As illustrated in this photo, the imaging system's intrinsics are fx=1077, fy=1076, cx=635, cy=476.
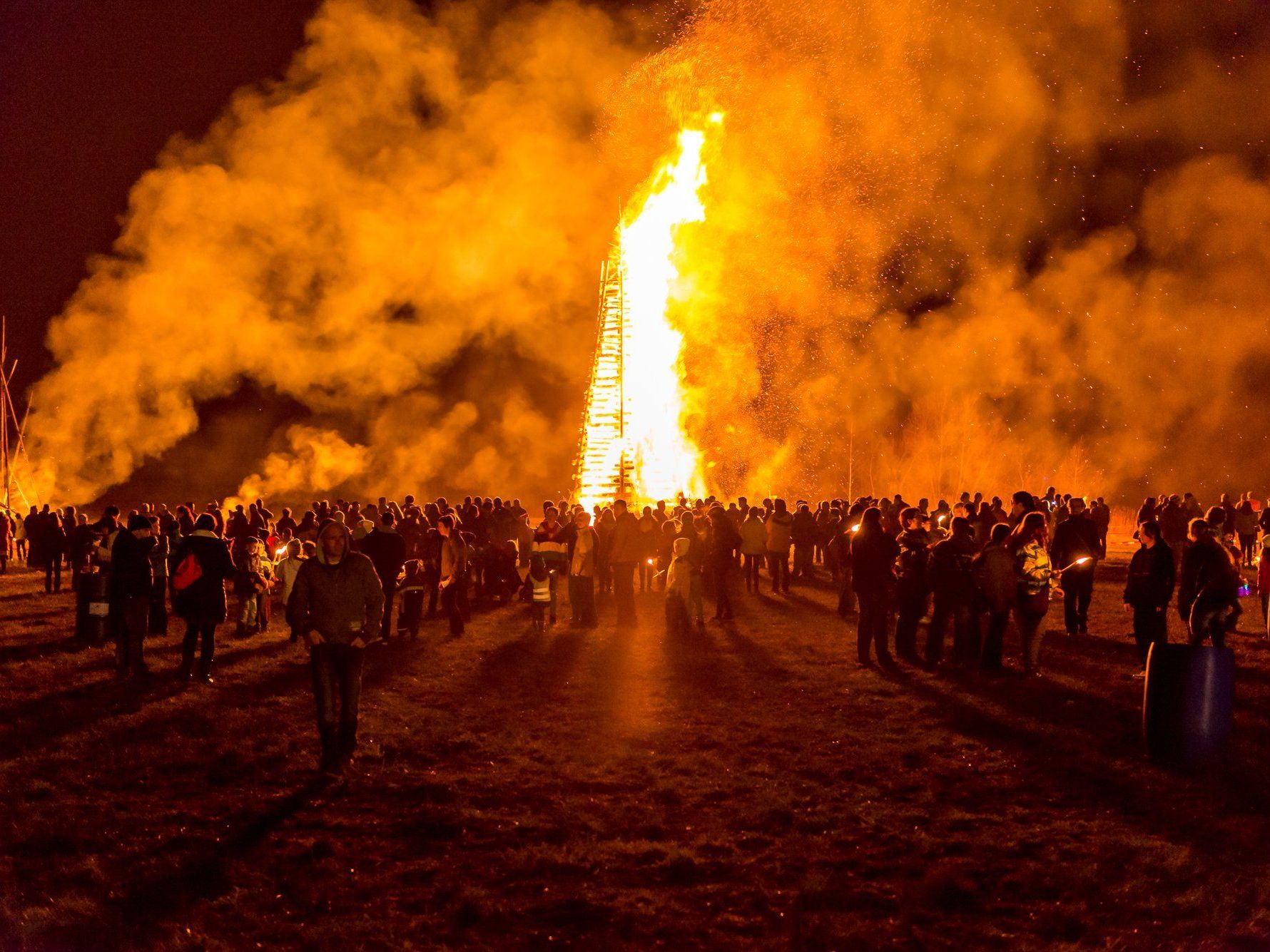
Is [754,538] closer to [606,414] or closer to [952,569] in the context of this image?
[952,569]

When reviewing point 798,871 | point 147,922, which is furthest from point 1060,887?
point 147,922

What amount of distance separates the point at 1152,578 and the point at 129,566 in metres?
9.45

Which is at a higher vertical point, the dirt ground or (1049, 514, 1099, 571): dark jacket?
(1049, 514, 1099, 571): dark jacket

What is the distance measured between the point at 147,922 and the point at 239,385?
4542 centimetres

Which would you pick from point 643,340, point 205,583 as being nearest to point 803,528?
point 205,583

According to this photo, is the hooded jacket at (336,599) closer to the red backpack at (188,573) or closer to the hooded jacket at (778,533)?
the red backpack at (188,573)

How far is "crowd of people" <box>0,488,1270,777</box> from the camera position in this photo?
7660 mm

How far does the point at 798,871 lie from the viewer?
17.7 feet

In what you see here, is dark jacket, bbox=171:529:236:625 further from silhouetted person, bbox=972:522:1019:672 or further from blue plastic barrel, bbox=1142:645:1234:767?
blue plastic barrel, bbox=1142:645:1234:767

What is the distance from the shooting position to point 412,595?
13.1 meters

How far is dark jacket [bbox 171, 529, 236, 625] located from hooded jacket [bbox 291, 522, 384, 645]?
2942 mm

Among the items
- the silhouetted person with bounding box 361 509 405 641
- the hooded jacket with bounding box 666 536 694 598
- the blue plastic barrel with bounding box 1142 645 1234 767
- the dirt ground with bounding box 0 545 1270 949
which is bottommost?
the dirt ground with bounding box 0 545 1270 949

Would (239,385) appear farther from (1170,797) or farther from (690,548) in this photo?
(1170,797)

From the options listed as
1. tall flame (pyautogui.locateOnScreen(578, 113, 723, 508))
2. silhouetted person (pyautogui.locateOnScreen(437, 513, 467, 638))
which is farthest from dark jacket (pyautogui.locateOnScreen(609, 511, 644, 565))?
tall flame (pyautogui.locateOnScreen(578, 113, 723, 508))
